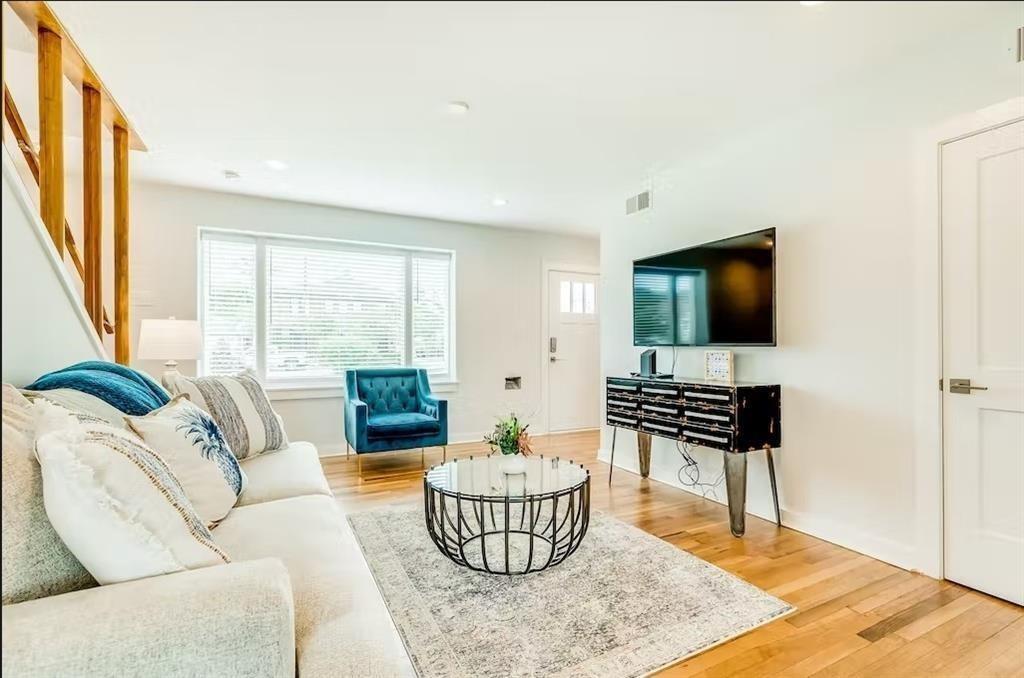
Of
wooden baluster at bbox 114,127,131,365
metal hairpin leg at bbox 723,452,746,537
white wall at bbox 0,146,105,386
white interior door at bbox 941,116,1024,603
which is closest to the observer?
white wall at bbox 0,146,105,386

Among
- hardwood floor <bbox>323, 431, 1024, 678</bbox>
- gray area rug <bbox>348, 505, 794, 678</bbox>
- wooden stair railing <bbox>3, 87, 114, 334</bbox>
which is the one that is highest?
wooden stair railing <bbox>3, 87, 114, 334</bbox>

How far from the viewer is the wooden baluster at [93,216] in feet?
6.48

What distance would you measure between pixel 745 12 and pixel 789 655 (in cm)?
175

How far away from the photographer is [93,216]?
→ 2205 mm

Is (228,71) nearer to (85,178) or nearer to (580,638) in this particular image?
(85,178)

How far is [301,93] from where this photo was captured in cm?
221

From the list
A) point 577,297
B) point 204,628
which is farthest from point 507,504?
point 577,297

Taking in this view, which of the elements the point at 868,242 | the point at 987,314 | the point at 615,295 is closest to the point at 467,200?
the point at 615,295

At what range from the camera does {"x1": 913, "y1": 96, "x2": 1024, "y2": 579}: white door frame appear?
6.66 feet

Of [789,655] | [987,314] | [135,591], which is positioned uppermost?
[987,314]

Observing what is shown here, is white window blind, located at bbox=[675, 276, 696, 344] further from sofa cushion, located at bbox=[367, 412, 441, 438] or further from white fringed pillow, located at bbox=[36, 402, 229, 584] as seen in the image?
white fringed pillow, located at bbox=[36, 402, 229, 584]

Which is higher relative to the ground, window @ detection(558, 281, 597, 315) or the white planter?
window @ detection(558, 281, 597, 315)


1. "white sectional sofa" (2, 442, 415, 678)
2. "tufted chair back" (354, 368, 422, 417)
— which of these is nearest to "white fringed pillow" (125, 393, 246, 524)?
"white sectional sofa" (2, 442, 415, 678)

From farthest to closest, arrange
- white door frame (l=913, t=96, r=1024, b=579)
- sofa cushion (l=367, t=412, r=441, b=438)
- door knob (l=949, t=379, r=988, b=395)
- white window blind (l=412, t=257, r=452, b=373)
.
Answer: white window blind (l=412, t=257, r=452, b=373)
sofa cushion (l=367, t=412, r=441, b=438)
white door frame (l=913, t=96, r=1024, b=579)
door knob (l=949, t=379, r=988, b=395)
